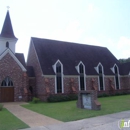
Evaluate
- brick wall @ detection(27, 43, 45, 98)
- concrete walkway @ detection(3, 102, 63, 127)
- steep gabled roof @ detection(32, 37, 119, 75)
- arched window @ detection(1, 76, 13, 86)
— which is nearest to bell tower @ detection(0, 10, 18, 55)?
brick wall @ detection(27, 43, 45, 98)

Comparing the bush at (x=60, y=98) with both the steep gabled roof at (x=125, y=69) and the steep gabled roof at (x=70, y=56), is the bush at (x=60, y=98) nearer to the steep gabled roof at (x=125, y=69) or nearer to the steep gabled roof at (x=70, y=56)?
the steep gabled roof at (x=70, y=56)

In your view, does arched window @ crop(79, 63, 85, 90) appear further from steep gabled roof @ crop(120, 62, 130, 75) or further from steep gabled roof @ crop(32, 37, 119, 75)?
steep gabled roof @ crop(120, 62, 130, 75)

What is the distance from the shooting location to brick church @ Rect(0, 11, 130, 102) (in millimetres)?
26688

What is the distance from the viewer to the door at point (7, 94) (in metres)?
26.0

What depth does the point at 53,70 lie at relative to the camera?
28.8 m

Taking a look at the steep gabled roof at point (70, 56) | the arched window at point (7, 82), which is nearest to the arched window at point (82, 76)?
the steep gabled roof at point (70, 56)

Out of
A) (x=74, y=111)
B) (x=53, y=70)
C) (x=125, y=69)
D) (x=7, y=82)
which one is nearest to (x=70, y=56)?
(x=53, y=70)

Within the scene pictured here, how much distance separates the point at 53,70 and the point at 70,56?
273 inches

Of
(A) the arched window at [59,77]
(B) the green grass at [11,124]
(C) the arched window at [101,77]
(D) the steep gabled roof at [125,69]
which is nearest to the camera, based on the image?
(B) the green grass at [11,124]

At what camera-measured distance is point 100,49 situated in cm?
4238

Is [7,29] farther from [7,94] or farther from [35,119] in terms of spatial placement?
[35,119]

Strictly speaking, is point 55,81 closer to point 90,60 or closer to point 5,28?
point 90,60

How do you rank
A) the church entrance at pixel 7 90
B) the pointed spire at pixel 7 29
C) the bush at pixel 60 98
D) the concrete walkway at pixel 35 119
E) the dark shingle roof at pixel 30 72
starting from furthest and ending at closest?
1. the pointed spire at pixel 7 29
2. the dark shingle roof at pixel 30 72
3. the church entrance at pixel 7 90
4. the bush at pixel 60 98
5. the concrete walkway at pixel 35 119

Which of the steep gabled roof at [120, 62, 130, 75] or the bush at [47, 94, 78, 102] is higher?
the steep gabled roof at [120, 62, 130, 75]
